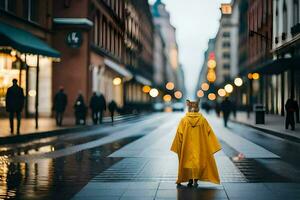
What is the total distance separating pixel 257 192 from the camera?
8.31m

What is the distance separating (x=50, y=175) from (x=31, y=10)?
80.2 feet

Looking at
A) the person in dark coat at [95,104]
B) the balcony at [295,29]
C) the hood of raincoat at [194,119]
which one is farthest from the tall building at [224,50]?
the hood of raincoat at [194,119]

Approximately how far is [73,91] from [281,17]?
1708 cm

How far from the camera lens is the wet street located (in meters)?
8.24

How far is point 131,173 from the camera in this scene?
10.7 metres

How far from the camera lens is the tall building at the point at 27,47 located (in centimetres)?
2481

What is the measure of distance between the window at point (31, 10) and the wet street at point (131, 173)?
1675 centimetres

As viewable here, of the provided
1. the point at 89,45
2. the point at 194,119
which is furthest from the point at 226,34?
the point at 194,119

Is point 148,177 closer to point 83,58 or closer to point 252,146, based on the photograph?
point 252,146

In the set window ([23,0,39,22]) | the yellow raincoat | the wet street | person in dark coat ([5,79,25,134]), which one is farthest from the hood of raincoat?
window ([23,0,39,22])

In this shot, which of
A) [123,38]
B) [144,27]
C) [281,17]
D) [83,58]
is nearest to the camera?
[83,58]

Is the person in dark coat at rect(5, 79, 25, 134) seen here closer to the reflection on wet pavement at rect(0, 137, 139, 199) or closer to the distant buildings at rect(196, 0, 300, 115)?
the reflection on wet pavement at rect(0, 137, 139, 199)

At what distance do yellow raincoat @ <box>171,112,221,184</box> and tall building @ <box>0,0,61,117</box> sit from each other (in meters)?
15.8

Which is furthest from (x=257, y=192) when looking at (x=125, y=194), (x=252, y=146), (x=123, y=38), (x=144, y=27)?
(x=144, y=27)
